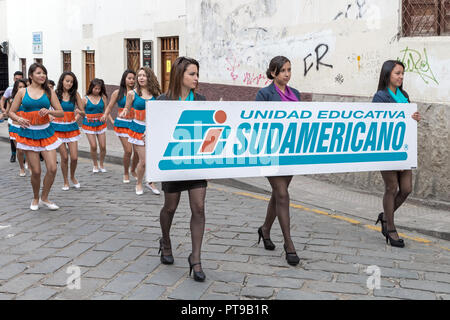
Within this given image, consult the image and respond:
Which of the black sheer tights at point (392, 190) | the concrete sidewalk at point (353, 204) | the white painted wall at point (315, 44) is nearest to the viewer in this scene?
the black sheer tights at point (392, 190)

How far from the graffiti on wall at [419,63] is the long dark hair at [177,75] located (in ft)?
14.4

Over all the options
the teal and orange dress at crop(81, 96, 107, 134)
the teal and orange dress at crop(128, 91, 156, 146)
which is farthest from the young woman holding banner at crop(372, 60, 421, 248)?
the teal and orange dress at crop(81, 96, 107, 134)

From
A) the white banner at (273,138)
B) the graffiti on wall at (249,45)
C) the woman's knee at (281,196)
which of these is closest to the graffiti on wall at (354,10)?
the graffiti on wall at (249,45)

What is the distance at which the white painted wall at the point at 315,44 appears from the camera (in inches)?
347

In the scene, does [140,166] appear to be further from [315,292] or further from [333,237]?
[315,292]

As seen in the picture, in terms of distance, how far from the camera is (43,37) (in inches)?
916

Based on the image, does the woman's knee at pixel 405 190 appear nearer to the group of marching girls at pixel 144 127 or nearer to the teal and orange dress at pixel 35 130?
→ the group of marching girls at pixel 144 127

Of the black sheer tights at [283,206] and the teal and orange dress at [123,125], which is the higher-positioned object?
the teal and orange dress at [123,125]

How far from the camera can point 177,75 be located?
17.5 ft

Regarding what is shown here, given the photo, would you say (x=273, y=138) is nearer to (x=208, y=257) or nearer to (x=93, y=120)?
(x=208, y=257)

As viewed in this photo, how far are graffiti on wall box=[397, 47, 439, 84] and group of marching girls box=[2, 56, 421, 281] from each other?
2.29 meters

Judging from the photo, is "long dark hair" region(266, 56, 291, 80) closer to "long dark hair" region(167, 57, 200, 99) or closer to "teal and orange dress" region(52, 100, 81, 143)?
"long dark hair" region(167, 57, 200, 99)

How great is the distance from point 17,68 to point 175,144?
21858 mm

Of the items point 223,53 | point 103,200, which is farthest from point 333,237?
point 223,53
